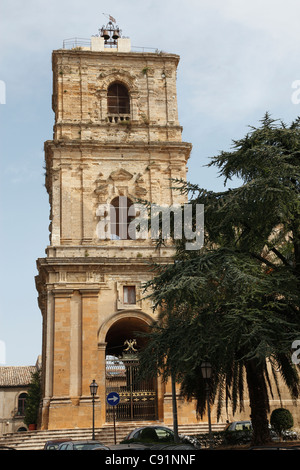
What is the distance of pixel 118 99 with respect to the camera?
33.3m

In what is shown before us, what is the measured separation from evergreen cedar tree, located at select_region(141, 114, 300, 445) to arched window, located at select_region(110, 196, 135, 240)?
1285 centimetres

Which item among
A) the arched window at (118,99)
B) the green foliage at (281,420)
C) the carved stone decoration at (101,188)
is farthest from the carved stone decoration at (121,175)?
the green foliage at (281,420)

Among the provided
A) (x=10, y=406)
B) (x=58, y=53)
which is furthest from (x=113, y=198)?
(x=10, y=406)

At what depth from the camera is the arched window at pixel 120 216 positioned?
3100 cm

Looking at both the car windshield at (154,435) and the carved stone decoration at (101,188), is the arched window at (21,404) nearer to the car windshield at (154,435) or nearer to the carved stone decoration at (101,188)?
the carved stone decoration at (101,188)

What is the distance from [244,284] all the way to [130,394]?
14803 mm

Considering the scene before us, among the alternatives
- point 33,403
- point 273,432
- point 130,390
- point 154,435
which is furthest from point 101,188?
point 33,403

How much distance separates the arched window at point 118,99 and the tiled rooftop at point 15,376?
31239 mm

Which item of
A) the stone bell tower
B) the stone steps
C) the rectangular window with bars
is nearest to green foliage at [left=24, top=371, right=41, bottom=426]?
the stone bell tower

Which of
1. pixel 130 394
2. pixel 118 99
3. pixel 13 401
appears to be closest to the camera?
pixel 130 394

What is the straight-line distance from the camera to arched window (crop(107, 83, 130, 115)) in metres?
33.2

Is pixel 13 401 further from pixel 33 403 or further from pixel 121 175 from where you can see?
pixel 121 175
